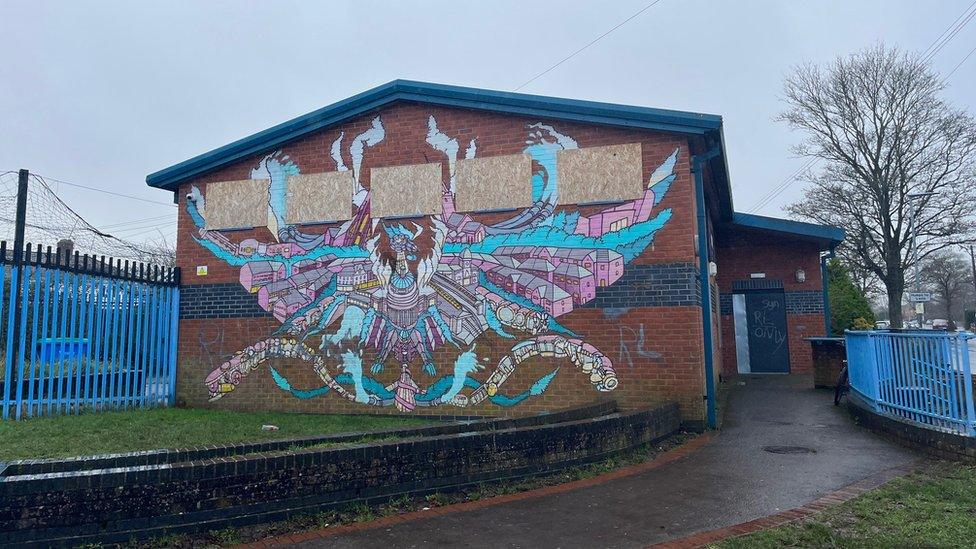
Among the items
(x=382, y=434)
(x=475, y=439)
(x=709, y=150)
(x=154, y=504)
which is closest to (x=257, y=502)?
(x=154, y=504)

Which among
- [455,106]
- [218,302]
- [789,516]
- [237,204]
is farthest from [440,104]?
[789,516]

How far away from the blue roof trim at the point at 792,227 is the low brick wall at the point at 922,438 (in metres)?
7.22

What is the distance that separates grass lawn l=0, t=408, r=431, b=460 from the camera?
20.9 ft

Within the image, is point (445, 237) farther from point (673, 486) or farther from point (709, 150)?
→ point (673, 486)

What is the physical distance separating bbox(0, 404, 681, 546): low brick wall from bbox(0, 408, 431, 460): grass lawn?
1.80 m

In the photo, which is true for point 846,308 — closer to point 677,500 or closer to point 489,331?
point 489,331

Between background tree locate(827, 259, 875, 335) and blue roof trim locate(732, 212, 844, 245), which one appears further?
background tree locate(827, 259, 875, 335)

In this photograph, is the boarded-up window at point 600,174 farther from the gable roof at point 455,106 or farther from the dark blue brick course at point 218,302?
the dark blue brick course at point 218,302

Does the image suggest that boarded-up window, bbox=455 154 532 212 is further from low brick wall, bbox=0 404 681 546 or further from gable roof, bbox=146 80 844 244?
low brick wall, bbox=0 404 681 546

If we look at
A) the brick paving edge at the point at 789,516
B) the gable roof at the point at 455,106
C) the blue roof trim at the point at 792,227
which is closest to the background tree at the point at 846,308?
the blue roof trim at the point at 792,227

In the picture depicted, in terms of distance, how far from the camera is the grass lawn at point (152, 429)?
20.9 ft

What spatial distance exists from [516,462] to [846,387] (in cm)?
839

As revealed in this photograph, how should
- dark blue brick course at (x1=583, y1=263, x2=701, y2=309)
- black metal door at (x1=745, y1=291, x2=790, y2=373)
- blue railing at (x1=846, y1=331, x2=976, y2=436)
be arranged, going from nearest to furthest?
blue railing at (x1=846, y1=331, x2=976, y2=436) < dark blue brick course at (x1=583, y1=263, x2=701, y2=309) < black metal door at (x1=745, y1=291, x2=790, y2=373)

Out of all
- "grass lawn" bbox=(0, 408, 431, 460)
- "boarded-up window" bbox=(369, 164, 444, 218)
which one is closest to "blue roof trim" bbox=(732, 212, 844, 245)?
"boarded-up window" bbox=(369, 164, 444, 218)
